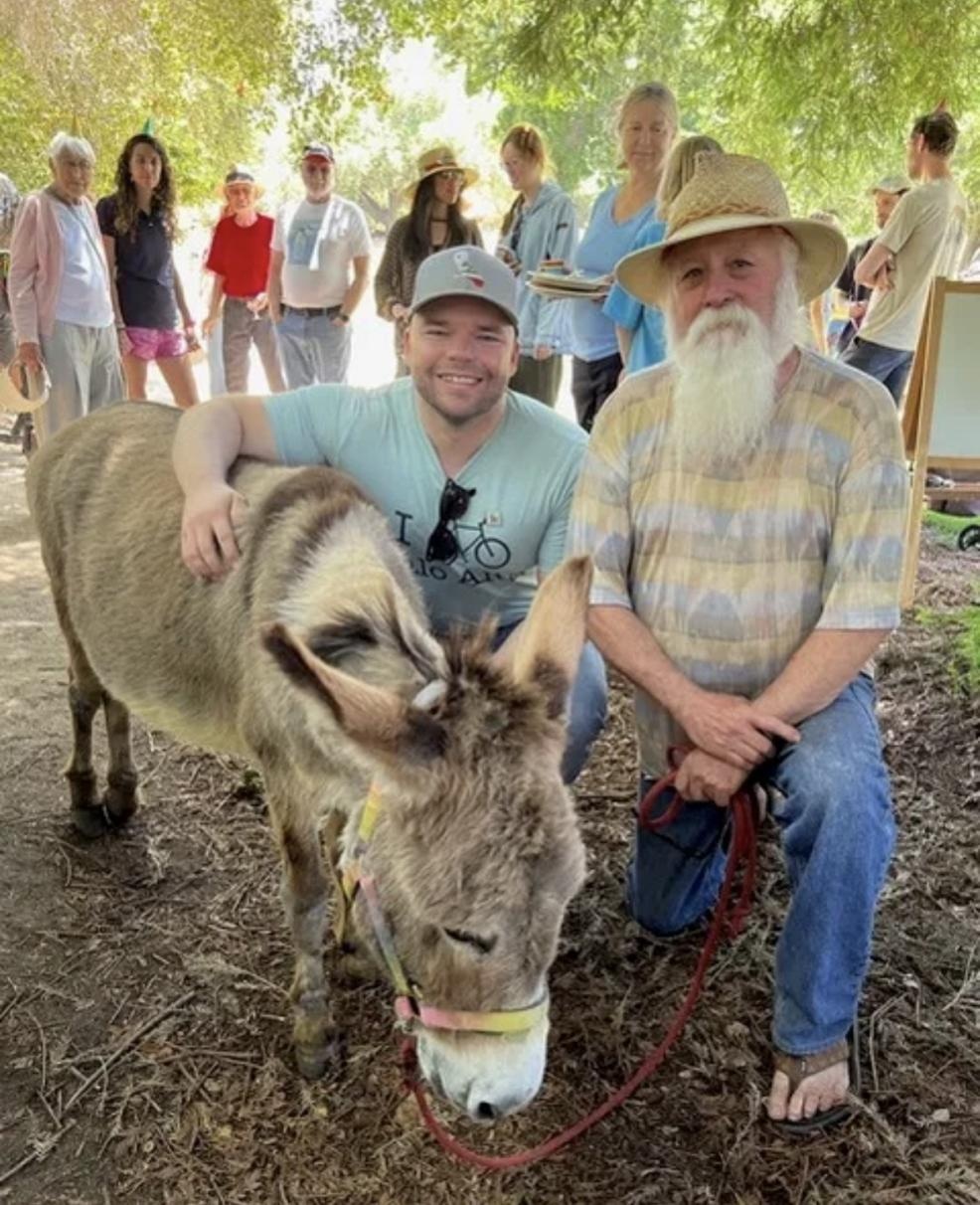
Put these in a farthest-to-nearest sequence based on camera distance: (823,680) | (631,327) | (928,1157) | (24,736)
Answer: (631,327) → (24,736) → (823,680) → (928,1157)

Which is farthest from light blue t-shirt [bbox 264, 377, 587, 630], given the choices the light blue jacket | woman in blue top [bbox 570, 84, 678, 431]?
the light blue jacket

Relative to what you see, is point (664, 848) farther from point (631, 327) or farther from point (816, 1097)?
point (631, 327)

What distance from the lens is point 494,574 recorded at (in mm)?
3311

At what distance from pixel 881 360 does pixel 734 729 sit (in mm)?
5421

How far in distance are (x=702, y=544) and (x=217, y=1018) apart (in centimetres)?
202

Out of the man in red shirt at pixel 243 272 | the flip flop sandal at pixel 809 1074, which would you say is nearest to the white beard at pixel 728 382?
the flip flop sandal at pixel 809 1074

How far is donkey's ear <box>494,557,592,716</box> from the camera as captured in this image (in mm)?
2156

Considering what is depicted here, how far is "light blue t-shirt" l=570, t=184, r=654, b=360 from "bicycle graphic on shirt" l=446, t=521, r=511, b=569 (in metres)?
2.91

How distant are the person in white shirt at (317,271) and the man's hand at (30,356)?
6.44ft

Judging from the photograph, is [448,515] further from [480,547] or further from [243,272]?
[243,272]

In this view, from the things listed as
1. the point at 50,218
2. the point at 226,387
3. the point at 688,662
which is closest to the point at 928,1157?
the point at 688,662

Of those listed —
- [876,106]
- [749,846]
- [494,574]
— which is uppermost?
[876,106]

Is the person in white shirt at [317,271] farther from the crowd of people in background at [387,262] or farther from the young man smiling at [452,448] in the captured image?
the young man smiling at [452,448]

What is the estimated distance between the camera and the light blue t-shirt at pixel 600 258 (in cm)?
568
